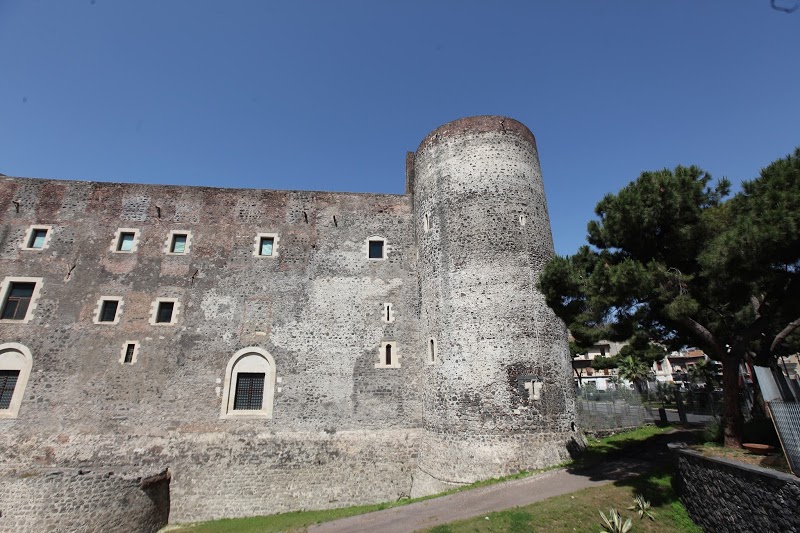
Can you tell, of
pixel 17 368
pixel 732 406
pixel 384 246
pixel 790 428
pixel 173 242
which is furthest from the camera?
pixel 384 246

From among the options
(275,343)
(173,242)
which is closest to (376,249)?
(275,343)

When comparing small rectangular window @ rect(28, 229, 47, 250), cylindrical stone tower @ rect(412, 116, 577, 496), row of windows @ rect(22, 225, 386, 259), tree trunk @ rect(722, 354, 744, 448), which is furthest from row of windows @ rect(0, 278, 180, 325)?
tree trunk @ rect(722, 354, 744, 448)

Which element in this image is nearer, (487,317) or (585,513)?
(585,513)

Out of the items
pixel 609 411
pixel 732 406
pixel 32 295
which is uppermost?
pixel 32 295

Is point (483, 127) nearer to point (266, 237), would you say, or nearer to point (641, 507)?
point (266, 237)

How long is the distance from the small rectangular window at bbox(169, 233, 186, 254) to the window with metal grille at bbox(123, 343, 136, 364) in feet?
14.4

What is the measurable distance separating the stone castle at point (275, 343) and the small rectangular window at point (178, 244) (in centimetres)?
6

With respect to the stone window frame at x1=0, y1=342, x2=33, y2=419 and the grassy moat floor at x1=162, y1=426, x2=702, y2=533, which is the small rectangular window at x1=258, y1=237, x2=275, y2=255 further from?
the grassy moat floor at x1=162, y1=426, x2=702, y2=533

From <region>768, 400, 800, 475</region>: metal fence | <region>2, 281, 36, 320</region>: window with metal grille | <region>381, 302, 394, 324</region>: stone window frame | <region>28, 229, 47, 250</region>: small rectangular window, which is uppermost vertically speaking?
<region>28, 229, 47, 250</region>: small rectangular window

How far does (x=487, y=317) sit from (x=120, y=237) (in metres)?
16.8

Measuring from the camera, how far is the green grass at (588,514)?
364 inches

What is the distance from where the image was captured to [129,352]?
1652 cm

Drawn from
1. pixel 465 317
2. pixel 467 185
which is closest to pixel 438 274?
pixel 465 317

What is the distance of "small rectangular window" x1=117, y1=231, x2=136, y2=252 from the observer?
60.3 feet
